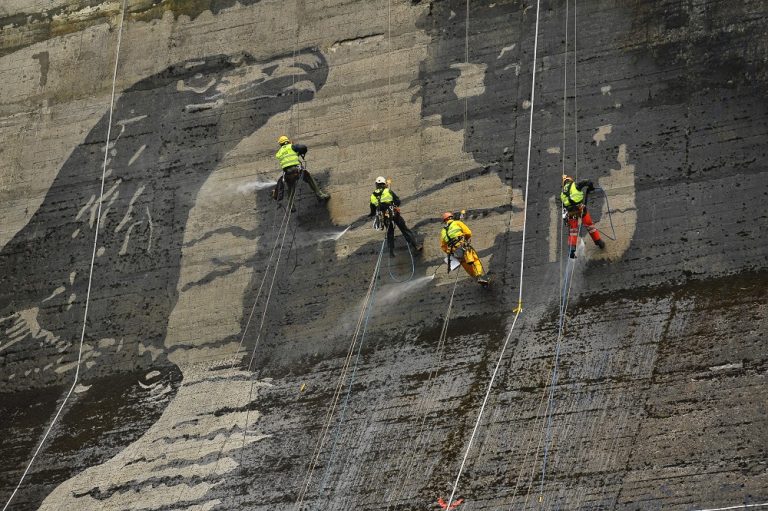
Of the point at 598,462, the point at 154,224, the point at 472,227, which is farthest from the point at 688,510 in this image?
the point at 154,224

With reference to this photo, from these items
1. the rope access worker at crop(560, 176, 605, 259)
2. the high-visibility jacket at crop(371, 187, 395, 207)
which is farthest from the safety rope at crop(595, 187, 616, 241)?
the high-visibility jacket at crop(371, 187, 395, 207)

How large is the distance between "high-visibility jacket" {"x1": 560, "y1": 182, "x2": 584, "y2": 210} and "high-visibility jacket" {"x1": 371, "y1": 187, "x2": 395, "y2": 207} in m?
3.24

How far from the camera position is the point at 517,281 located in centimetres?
2002

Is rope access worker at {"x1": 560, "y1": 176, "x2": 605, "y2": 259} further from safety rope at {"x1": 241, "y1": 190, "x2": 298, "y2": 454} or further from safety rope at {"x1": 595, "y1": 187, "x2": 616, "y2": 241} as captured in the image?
safety rope at {"x1": 241, "y1": 190, "x2": 298, "y2": 454}

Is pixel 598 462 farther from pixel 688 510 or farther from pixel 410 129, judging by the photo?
pixel 410 129

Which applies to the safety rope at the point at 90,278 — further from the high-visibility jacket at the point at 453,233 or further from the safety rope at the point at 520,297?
the safety rope at the point at 520,297

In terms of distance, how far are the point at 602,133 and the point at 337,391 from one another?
6.99 metres

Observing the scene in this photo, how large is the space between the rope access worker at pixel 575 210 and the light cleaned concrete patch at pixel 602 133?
1.92 m

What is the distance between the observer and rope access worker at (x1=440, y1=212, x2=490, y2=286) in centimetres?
1931

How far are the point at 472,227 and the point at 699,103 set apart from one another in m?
4.79

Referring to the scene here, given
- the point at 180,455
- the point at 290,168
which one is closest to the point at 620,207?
the point at 290,168

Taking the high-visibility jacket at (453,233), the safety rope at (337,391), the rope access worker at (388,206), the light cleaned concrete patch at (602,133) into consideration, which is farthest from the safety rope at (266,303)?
the light cleaned concrete patch at (602,133)

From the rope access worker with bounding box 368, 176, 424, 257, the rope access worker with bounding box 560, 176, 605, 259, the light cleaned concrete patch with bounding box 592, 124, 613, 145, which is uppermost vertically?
the light cleaned concrete patch with bounding box 592, 124, 613, 145

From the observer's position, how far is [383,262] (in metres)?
21.3
